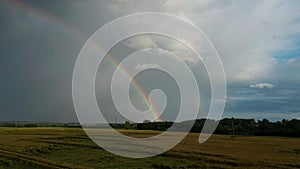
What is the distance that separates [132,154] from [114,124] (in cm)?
13762

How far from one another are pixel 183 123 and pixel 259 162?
13169 centimetres

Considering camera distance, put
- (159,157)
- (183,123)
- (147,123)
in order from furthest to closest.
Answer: (183,123) < (147,123) < (159,157)

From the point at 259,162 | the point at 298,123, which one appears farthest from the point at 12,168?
the point at 298,123

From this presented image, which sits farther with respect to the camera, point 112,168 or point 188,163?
point 188,163

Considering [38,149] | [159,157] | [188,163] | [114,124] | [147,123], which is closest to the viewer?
[188,163]

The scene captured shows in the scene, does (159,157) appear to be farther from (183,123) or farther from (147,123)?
(183,123)

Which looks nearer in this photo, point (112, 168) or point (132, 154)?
point (112, 168)

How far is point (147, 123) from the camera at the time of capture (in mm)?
156875

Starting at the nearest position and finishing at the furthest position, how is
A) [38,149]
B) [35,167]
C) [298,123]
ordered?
[35,167]
[38,149]
[298,123]

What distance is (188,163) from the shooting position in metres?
35.4

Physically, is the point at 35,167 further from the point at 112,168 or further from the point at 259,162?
the point at 259,162

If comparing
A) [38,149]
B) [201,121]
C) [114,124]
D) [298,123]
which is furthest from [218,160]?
[114,124]

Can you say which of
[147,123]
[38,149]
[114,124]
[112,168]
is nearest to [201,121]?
[147,123]

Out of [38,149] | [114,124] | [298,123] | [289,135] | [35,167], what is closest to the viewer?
[35,167]
